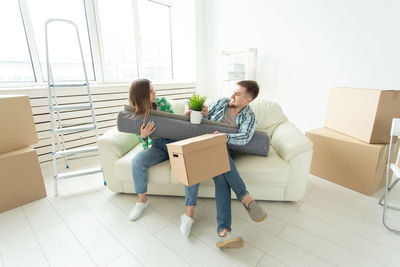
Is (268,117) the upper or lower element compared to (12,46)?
lower

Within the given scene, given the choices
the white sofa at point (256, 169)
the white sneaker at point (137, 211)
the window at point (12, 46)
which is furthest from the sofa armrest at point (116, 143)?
the window at point (12, 46)

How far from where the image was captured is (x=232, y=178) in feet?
4.57

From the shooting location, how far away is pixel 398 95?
1699mm

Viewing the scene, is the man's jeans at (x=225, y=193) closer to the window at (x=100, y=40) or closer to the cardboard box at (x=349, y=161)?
the cardboard box at (x=349, y=161)

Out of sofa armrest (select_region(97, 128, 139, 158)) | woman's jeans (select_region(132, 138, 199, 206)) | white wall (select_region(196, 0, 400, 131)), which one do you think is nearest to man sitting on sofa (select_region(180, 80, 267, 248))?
woman's jeans (select_region(132, 138, 199, 206))

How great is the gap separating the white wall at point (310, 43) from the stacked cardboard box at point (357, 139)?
0.57 metres

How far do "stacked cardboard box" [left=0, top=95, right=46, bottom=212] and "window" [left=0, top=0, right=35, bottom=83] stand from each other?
101 centimetres

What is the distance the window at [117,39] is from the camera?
3010 mm

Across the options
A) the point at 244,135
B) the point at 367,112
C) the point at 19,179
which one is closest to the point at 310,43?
the point at 367,112

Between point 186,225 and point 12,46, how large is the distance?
2800 millimetres

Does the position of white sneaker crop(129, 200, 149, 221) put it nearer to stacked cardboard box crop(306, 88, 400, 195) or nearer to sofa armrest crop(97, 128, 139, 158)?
sofa armrest crop(97, 128, 139, 158)

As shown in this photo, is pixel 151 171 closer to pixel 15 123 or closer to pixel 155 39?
pixel 15 123

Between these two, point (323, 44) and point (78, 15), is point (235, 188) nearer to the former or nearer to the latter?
point (323, 44)

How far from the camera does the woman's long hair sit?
1.56 metres
